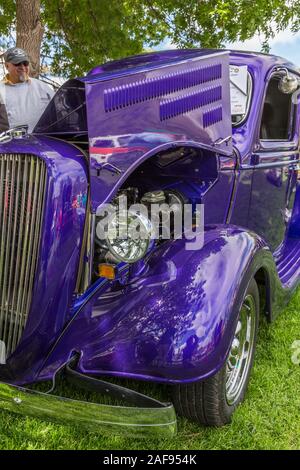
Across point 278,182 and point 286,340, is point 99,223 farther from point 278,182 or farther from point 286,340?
point 278,182

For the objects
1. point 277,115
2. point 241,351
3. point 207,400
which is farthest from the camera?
point 277,115

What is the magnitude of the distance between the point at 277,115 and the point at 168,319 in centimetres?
266

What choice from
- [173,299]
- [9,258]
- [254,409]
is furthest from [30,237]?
[254,409]

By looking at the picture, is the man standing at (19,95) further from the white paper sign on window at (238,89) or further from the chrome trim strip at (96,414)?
the chrome trim strip at (96,414)

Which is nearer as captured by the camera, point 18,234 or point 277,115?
point 18,234

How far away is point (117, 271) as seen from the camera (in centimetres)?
232

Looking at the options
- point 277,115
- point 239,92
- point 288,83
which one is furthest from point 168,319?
point 277,115

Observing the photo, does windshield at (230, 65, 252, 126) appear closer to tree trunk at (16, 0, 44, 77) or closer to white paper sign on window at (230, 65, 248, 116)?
white paper sign on window at (230, 65, 248, 116)

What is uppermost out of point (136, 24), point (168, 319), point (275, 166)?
point (136, 24)

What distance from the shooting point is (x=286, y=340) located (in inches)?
133

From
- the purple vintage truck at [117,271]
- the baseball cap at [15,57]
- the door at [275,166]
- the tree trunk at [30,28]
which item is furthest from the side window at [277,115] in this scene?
the tree trunk at [30,28]

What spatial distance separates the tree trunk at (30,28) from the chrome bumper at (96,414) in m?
5.09

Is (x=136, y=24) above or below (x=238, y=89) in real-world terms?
above

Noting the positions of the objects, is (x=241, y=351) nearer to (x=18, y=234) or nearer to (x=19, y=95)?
(x=18, y=234)
